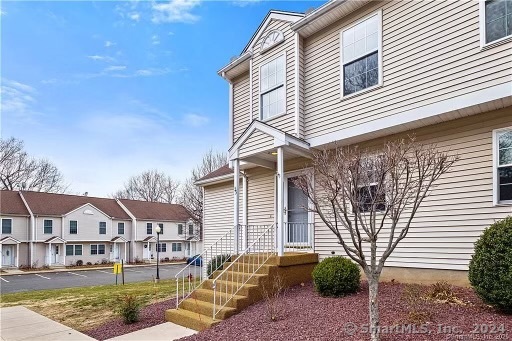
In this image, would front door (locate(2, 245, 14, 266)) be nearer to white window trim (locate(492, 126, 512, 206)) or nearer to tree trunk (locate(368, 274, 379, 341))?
tree trunk (locate(368, 274, 379, 341))

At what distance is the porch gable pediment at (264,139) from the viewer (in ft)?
27.0

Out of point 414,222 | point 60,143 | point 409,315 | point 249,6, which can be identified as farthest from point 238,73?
point 60,143

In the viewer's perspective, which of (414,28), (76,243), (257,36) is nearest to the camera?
(414,28)

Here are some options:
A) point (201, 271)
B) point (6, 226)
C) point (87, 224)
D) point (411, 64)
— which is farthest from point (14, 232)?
point (411, 64)

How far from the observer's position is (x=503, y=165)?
19.9 ft

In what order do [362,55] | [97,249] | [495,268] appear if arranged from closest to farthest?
Answer: [495,268] < [362,55] < [97,249]

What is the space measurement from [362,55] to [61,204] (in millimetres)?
33068

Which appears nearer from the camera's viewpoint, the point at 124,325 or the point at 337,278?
the point at 337,278

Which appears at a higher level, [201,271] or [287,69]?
[287,69]

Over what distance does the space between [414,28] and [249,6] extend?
6.24 metres

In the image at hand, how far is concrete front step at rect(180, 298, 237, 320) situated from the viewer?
6176 millimetres

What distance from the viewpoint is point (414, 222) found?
285 inches

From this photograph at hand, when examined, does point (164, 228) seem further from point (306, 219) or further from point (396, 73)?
point (396, 73)

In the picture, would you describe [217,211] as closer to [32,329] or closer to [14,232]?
[32,329]
